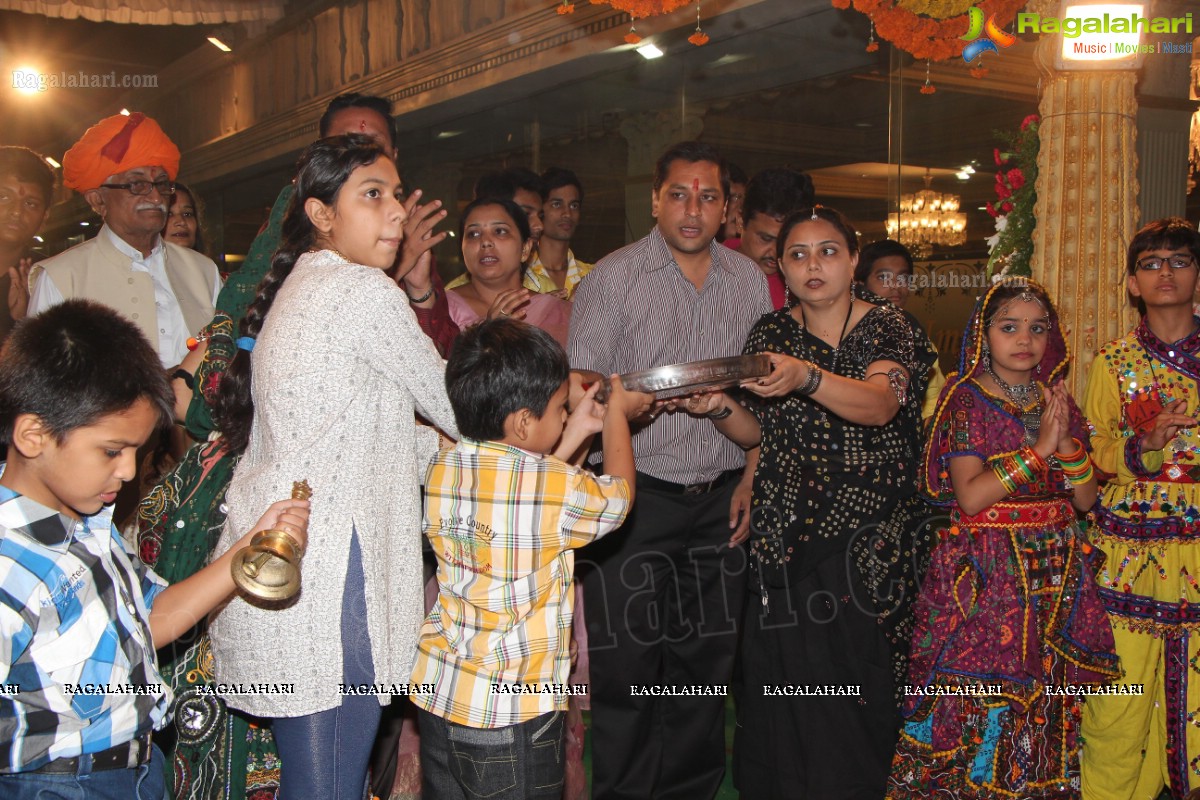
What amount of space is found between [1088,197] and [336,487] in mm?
3579

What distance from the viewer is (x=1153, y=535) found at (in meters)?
2.95

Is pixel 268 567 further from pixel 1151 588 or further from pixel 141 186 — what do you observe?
pixel 1151 588

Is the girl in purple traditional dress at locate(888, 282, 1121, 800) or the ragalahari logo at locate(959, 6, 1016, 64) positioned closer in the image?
the girl in purple traditional dress at locate(888, 282, 1121, 800)

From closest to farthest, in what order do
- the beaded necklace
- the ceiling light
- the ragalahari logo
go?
the beaded necklace, the ragalahari logo, the ceiling light

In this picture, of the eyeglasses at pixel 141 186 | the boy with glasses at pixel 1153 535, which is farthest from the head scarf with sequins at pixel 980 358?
the eyeglasses at pixel 141 186

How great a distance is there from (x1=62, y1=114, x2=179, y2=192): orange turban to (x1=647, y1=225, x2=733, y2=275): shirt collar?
157 centimetres

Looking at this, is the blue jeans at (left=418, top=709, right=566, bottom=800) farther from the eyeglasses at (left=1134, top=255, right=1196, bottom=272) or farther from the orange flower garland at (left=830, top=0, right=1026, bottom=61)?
the orange flower garland at (left=830, top=0, right=1026, bottom=61)

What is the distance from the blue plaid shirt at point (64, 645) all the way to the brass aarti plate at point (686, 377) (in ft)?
3.44

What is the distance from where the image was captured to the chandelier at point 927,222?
5.94 metres

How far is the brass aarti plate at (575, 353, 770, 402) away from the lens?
2215 mm

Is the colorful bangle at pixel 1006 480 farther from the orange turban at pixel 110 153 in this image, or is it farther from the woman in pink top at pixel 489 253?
the orange turban at pixel 110 153

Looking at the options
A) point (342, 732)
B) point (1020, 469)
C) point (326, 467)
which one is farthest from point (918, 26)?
point (342, 732)

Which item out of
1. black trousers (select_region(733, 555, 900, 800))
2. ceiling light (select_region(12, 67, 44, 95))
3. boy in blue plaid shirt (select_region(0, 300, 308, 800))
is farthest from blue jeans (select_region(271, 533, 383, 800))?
ceiling light (select_region(12, 67, 44, 95))

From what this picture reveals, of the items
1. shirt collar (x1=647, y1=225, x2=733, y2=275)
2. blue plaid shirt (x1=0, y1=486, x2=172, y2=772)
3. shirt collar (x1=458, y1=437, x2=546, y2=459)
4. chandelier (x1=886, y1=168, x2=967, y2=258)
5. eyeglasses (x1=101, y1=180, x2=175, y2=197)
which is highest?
chandelier (x1=886, y1=168, x2=967, y2=258)
